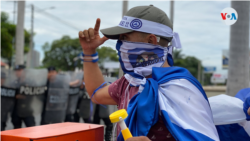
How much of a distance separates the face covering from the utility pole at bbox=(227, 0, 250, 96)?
2.95 meters

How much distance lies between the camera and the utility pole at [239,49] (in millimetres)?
4117

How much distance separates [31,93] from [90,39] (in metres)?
5.10

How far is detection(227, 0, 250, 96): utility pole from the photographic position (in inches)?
162

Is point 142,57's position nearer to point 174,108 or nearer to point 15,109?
point 174,108

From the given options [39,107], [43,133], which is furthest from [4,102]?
[43,133]

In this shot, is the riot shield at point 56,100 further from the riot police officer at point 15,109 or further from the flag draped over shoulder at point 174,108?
the flag draped over shoulder at point 174,108

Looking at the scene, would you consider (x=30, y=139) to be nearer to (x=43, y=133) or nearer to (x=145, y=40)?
(x=43, y=133)

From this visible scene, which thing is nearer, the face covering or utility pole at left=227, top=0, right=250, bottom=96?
the face covering

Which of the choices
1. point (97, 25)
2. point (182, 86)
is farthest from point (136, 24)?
point (182, 86)

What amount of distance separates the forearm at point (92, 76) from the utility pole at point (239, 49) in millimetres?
2924

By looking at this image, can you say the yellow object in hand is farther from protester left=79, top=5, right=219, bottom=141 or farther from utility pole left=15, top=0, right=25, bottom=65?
utility pole left=15, top=0, right=25, bottom=65

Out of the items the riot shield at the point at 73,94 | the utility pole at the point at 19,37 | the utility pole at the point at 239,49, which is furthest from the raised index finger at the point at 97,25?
the utility pole at the point at 19,37

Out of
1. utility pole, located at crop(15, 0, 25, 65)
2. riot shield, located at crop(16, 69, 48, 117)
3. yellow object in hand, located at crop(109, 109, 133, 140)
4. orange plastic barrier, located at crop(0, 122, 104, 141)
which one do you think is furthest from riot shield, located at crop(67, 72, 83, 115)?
yellow object in hand, located at crop(109, 109, 133, 140)

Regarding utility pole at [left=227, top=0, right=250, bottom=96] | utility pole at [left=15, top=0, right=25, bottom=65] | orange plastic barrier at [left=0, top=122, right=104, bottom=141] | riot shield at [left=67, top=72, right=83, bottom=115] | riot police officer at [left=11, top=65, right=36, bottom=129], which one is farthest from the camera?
utility pole at [left=15, top=0, right=25, bottom=65]
